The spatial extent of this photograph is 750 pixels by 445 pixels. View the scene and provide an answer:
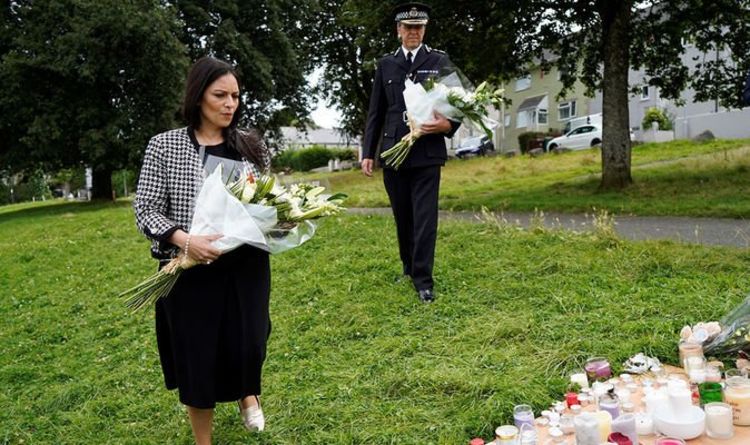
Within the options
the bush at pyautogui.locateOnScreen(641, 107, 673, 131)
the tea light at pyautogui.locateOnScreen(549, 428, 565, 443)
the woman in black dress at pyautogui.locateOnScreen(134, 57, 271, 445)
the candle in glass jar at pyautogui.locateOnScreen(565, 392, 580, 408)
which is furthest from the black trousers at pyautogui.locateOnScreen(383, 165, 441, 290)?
the bush at pyautogui.locateOnScreen(641, 107, 673, 131)

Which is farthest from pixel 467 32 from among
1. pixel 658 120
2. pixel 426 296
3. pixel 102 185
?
pixel 658 120

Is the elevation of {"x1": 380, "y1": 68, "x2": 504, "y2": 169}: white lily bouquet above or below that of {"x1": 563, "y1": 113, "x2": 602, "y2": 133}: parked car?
below

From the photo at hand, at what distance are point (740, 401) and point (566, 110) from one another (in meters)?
48.0

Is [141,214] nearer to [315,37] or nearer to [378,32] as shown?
[378,32]

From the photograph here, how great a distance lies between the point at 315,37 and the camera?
31500 mm

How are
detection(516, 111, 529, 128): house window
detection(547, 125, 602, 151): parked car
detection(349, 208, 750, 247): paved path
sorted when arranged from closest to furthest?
detection(349, 208, 750, 247): paved path, detection(547, 125, 602, 151): parked car, detection(516, 111, 529, 128): house window

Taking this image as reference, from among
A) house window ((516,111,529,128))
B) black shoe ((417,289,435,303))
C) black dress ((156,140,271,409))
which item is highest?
house window ((516,111,529,128))

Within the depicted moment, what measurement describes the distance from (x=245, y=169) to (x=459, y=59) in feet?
37.3

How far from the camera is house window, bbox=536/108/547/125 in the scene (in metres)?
49.2

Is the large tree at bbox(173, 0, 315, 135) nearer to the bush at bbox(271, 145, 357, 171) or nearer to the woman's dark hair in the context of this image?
the woman's dark hair

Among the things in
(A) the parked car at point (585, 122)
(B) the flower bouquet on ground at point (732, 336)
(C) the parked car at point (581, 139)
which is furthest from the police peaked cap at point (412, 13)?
(A) the parked car at point (585, 122)

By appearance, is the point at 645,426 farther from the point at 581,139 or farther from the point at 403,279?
the point at 581,139

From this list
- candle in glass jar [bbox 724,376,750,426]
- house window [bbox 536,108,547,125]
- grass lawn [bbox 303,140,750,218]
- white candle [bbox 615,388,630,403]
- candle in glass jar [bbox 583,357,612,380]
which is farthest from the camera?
house window [bbox 536,108,547,125]

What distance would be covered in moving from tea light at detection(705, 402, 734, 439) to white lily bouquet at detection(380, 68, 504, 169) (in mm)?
2859
